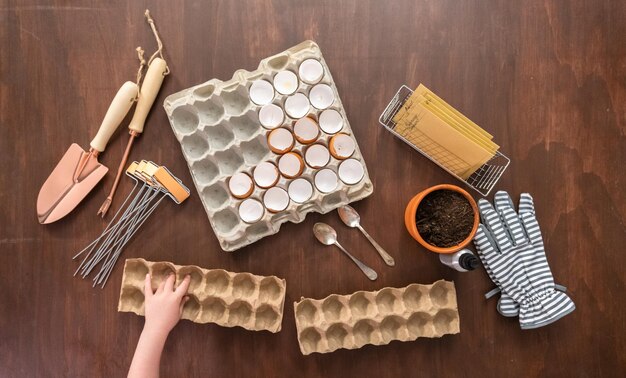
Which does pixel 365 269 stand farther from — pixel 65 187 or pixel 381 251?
pixel 65 187

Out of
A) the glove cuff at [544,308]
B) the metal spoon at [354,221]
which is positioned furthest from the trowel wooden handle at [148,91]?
the glove cuff at [544,308]

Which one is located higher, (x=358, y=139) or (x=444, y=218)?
(x=358, y=139)

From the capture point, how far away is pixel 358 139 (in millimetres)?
1361

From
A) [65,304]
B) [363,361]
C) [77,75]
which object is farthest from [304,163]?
[65,304]

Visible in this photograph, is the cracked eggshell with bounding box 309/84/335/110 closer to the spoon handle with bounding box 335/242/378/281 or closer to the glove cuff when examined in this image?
the spoon handle with bounding box 335/242/378/281

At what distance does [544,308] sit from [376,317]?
52cm

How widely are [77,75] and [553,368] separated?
5.65ft

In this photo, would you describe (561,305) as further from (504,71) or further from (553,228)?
(504,71)

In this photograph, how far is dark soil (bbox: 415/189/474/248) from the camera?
1.24 metres

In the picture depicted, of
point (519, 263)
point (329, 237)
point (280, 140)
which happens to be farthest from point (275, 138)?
point (519, 263)

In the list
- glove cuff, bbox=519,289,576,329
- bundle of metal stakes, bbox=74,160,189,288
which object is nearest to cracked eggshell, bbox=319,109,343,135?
bundle of metal stakes, bbox=74,160,189,288

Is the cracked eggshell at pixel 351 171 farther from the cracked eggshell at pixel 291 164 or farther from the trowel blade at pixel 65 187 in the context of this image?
the trowel blade at pixel 65 187

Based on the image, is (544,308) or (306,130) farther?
(544,308)

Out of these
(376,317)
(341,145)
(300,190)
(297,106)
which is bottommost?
(376,317)
